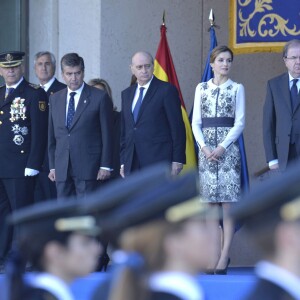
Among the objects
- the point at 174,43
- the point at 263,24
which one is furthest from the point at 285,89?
the point at 174,43

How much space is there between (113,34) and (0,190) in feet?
5.61

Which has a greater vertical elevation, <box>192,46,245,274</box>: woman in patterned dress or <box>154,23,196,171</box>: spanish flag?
<box>154,23,196,171</box>: spanish flag

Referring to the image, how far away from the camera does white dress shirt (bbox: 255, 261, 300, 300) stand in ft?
9.39

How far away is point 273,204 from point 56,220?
77 centimetres

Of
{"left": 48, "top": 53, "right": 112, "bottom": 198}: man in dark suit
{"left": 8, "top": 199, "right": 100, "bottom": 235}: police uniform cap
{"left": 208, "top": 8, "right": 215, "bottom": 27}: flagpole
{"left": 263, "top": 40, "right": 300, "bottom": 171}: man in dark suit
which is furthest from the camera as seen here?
{"left": 208, "top": 8, "right": 215, "bottom": 27}: flagpole

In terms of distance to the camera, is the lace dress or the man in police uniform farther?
the man in police uniform

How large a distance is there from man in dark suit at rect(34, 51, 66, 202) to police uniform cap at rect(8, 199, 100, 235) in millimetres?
5570

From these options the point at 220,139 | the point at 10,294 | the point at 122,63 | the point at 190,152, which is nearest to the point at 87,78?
the point at 122,63

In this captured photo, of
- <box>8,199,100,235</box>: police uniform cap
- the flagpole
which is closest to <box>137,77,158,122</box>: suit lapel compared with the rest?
the flagpole

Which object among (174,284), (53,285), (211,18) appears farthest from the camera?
(211,18)

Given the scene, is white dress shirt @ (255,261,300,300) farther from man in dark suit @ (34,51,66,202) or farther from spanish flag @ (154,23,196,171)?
spanish flag @ (154,23,196,171)

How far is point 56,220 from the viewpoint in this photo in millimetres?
3365

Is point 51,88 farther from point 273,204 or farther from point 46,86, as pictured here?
point 273,204

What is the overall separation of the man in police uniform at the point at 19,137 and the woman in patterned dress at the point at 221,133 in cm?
122
